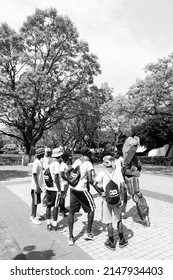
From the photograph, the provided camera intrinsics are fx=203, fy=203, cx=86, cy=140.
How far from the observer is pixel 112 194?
378cm

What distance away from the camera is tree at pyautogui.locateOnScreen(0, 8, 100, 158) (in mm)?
17656

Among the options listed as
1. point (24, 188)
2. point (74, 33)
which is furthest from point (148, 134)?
point (24, 188)

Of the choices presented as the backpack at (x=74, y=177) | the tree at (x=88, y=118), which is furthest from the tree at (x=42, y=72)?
the backpack at (x=74, y=177)

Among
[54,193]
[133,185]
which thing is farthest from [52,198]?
[133,185]

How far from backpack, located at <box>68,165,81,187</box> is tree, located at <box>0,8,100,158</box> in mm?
14152

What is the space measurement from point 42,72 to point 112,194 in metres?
15.7

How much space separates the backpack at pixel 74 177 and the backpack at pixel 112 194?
641mm

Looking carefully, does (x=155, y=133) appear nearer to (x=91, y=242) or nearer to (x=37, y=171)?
(x=37, y=171)

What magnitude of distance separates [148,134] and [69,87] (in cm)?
1173

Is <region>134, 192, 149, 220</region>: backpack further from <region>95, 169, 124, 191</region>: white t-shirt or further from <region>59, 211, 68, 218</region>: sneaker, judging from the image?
<region>59, 211, 68, 218</region>: sneaker

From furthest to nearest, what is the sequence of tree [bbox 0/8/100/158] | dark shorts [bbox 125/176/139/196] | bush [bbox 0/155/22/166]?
1. bush [bbox 0/155/22/166]
2. tree [bbox 0/8/100/158]
3. dark shorts [bbox 125/176/139/196]

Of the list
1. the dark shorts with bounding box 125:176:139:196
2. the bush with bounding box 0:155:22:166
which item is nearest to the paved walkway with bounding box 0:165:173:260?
the dark shorts with bounding box 125:176:139:196

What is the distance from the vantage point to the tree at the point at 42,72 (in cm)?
1766

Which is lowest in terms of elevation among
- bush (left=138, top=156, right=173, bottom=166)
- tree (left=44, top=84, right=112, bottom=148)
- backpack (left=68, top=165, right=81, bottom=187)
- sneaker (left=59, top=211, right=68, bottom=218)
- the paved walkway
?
the paved walkway
